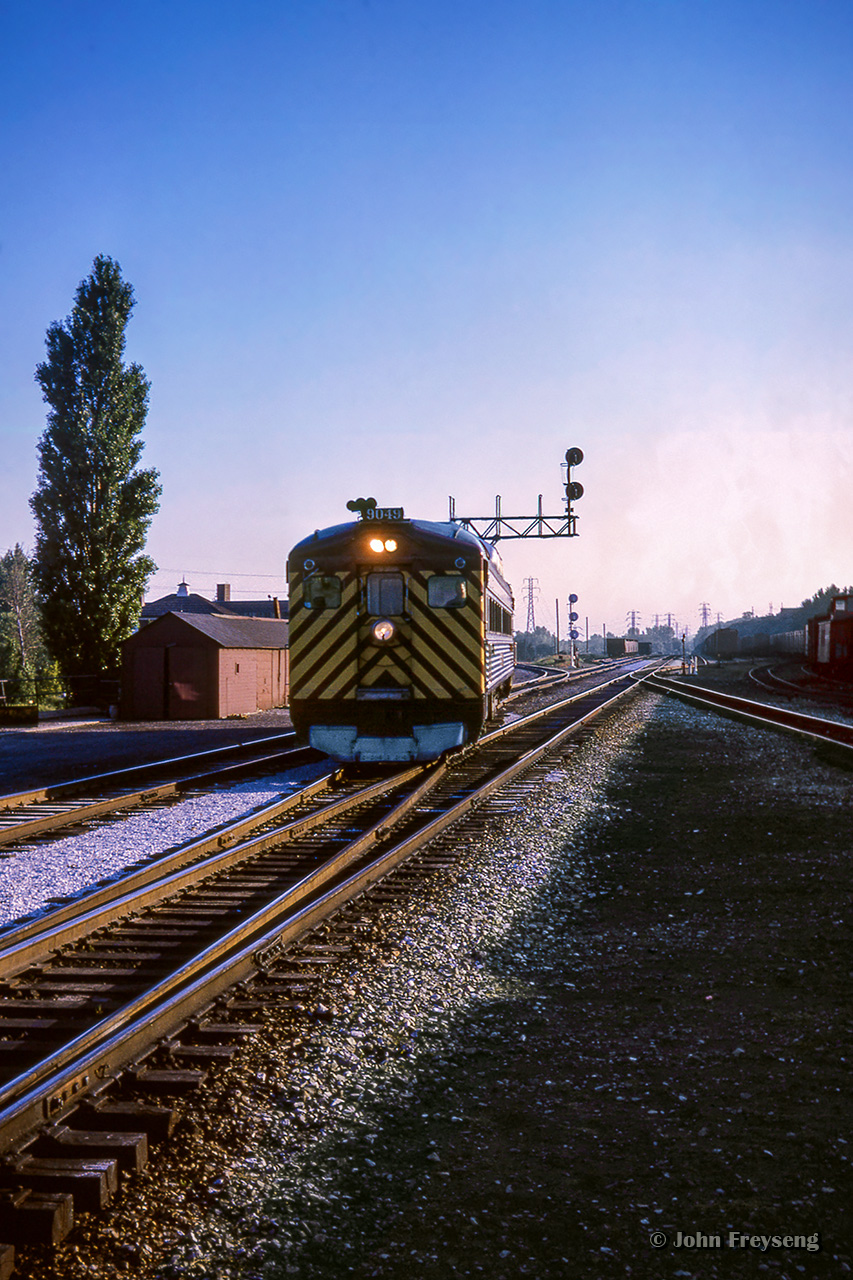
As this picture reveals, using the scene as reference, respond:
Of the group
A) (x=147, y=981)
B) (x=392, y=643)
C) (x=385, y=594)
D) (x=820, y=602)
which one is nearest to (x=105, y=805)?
(x=392, y=643)

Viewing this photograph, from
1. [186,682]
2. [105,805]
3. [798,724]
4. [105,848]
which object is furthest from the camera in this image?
[186,682]

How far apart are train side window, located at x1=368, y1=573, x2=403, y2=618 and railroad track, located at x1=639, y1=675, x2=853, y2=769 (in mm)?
6750

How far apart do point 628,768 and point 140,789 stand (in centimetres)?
655

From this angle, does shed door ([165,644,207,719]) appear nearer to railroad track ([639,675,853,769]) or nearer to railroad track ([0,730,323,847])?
railroad track ([0,730,323,847])

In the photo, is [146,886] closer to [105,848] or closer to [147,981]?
[147,981]

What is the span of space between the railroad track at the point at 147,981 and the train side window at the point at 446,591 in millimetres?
3361

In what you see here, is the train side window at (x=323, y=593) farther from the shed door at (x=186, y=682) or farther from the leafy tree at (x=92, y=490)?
the leafy tree at (x=92, y=490)

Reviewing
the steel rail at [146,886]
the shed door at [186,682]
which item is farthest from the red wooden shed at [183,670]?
the steel rail at [146,886]

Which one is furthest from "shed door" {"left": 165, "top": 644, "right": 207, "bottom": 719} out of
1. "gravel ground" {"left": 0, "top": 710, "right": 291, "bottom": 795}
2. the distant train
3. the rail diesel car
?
the distant train

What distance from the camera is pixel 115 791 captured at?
35.9 ft

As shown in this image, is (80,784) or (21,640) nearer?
(80,784)

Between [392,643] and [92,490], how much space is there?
21479 mm

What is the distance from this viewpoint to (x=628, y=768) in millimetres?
12773

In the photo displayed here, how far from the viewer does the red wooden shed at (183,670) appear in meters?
24.5
